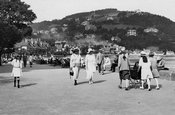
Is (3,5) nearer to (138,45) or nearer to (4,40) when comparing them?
(4,40)

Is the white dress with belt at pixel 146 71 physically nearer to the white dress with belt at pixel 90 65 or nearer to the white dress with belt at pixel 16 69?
the white dress with belt at pixel 90 65

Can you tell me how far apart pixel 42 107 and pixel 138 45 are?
182625mm

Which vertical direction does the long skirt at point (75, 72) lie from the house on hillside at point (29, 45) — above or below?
below

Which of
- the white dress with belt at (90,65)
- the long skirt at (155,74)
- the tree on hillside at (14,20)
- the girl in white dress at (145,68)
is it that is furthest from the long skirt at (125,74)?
the tree on hillside at (14,20)

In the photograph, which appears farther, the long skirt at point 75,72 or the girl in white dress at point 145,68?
the long skirt at point 75,72

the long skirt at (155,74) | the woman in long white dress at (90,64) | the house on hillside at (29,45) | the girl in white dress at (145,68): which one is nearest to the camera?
the girl in white dress at (145,68)

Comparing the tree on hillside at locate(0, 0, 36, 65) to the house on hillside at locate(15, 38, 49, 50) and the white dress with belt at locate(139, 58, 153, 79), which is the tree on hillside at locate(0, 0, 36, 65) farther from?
the house on hillside at locate(15, 38, 49, 50)

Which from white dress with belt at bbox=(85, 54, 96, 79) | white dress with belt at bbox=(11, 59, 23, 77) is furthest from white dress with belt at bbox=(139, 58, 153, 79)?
white dress with belt at bbox=(11, 59, 23, 77)

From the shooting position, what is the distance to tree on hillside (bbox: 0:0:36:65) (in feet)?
123

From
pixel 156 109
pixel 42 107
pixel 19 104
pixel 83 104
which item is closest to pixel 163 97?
pixel 156 109

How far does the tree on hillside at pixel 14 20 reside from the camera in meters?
37.3

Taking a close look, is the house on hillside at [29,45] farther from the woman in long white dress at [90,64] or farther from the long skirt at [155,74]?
the long skirt at [155,74]

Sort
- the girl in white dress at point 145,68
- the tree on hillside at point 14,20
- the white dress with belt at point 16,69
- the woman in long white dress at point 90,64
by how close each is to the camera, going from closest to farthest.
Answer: the girl in white dress at point 145,68
the white dress with belt at point 16,69
the woman in long white dress at point 90,64
the tree on hillside at point 14,20

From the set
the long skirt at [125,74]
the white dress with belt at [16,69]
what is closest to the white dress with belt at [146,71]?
the long skirt at [125,74]
